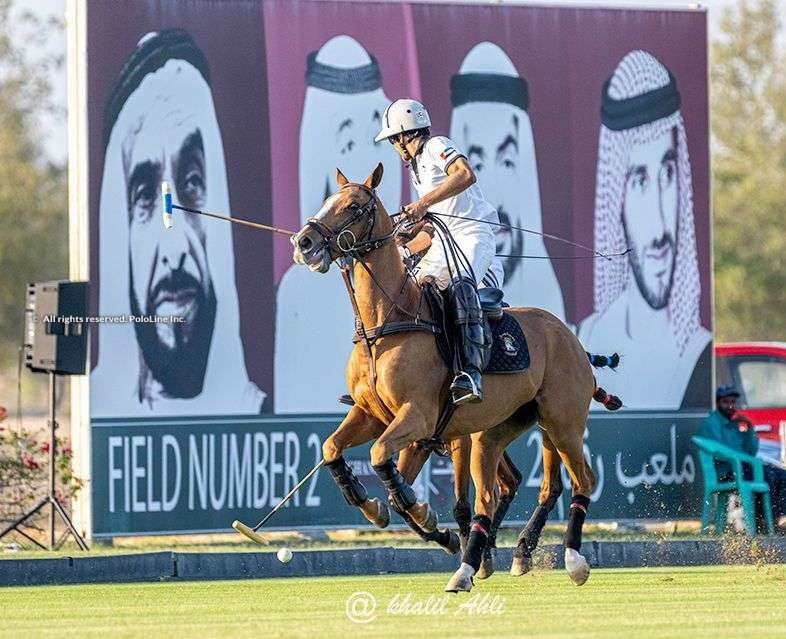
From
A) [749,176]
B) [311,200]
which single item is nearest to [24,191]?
[749,176]

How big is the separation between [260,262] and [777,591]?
7337 millimetres

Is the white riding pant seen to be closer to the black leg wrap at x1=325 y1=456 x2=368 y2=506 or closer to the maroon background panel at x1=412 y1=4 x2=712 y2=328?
the black leg wrap at x1=325 y1=456 x2=368 y2=506

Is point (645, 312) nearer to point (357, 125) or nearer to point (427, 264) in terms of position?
point (357, 125)

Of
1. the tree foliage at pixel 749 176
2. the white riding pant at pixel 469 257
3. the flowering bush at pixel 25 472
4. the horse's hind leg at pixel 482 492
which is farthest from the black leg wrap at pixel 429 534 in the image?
the tree foliage at pixel 749 176

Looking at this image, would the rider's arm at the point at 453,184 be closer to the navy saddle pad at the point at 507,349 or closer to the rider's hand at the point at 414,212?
the rider's hand at the point at 414,212

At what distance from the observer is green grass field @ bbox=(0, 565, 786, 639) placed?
9414 mm

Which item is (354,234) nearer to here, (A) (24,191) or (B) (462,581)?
(B) (462,581)

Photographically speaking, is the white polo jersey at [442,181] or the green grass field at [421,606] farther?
the white polo jersey at [442,181]

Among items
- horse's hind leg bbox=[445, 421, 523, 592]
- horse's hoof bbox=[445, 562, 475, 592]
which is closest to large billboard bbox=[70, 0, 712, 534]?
Answer: horse's hind leg bbox=[445, 421, 523, 592]

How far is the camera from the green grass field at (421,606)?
9.41 meters

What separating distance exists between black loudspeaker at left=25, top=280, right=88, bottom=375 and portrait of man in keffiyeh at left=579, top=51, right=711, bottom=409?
4927mm

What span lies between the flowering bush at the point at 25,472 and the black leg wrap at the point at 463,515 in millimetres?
4930

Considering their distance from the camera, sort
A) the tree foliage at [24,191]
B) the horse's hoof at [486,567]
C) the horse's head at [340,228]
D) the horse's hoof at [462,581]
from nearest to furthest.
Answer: the horse's head at [340,228] → the horse's hoof at [462,581] → the horse's hoof at [486,567] → the tree foliage at [24,191]

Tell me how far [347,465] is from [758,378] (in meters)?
9.49
